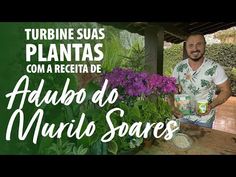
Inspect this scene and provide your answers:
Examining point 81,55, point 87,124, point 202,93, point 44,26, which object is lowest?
point 87,124

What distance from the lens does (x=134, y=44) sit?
3.53 m

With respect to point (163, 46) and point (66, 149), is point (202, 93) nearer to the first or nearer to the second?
point (163, 46)

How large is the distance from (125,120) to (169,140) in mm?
423

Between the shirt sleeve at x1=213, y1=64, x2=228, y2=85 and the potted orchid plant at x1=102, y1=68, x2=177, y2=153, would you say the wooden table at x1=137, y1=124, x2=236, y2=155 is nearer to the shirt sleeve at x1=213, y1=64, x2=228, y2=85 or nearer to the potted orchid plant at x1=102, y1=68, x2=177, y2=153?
the potted orchid plant at x1=102, y1=68, x2=177, y2=153

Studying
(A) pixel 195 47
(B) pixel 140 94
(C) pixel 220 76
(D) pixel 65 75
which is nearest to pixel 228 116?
(C) pixel 220 76

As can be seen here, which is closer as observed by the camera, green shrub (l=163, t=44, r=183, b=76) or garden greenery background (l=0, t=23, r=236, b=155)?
garden greenery background (l=0, t=23, r=236, b=155)

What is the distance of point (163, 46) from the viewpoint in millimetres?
3586

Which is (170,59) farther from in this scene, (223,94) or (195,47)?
(223,94)

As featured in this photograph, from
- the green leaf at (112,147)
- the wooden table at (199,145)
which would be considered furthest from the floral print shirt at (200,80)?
the green leaf at (112,147)

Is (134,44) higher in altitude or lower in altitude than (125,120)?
higher

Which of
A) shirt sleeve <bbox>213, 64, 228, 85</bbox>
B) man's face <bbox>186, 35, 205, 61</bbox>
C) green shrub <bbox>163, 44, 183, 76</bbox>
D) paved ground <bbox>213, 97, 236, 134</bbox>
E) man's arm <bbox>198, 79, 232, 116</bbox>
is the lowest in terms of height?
paved ground <bbox>213, 97, 236, 134</bbox>

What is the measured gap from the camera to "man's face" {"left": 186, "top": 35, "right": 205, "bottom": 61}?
353 centimetres

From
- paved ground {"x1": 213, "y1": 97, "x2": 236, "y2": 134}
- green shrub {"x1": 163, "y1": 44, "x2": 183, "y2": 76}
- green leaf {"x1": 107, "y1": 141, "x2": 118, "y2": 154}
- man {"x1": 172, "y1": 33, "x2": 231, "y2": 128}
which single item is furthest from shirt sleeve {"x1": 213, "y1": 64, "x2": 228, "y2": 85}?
green leaf {"x1": 107, "y1": 141, "x2": 118, "y2": 154}

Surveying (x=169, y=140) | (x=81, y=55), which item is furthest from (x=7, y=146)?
(x=169, y=140)
